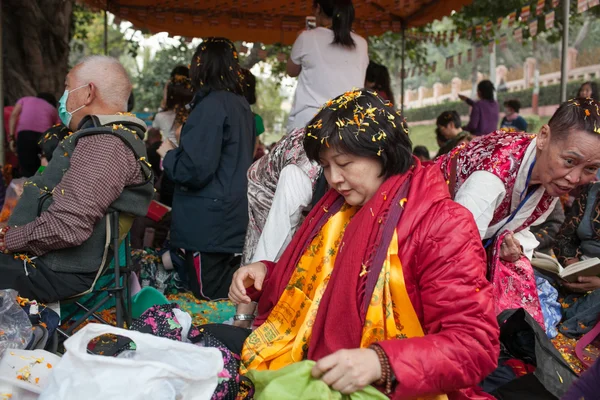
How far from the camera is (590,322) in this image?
11.8 feet

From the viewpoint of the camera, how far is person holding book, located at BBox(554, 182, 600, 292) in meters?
4.00

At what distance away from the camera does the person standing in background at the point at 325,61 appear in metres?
4.44

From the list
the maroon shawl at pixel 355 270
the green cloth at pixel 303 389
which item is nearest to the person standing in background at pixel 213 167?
the maroon shawl at pixel 355 270

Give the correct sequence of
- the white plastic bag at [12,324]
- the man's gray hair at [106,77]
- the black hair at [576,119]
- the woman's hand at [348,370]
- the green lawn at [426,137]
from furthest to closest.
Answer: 1. the green lawn at [426,137]
2. the man's gray hair at [106,77]
3. the black hair at [576,119]
4. the white plastic bag at [12,324]
5. the woman's hand at [348,370]

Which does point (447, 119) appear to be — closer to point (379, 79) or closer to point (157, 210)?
point (379, 79)

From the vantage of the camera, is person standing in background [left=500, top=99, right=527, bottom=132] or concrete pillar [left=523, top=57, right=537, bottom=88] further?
concrete pillar [left=523, top=57, right=537, bottom=88]

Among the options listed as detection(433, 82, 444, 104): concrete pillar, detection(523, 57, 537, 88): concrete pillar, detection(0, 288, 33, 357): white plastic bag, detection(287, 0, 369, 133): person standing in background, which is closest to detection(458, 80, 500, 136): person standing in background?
detection(287, 0, 369, 133): person standing in background

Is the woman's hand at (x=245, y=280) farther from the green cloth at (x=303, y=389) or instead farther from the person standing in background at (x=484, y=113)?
the person standing in background at (x=484, y=113)

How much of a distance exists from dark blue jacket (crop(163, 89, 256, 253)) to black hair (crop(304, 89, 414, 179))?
2.23 m

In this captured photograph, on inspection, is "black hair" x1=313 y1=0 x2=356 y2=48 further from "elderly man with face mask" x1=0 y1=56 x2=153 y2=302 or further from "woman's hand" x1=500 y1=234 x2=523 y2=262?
"woman's hand" x1=500 y1=234 x2=523 y2=262

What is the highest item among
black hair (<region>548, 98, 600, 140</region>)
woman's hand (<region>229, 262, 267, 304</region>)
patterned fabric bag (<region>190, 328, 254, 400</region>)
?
black hair (<region>548, 98, 600, 140</region>)

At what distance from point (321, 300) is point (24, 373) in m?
1.00

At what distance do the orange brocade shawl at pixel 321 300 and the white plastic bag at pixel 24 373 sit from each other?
0.67 metres

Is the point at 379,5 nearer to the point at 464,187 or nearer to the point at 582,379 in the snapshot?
the point at 464,187
